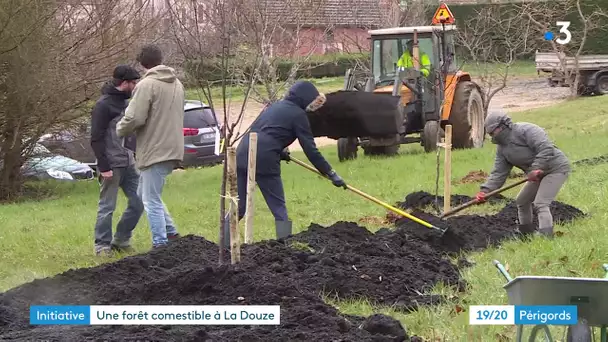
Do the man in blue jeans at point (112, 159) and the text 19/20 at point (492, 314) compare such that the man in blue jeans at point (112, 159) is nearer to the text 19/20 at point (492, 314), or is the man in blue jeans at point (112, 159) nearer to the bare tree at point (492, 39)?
the text 19/20 at point (492, 314)

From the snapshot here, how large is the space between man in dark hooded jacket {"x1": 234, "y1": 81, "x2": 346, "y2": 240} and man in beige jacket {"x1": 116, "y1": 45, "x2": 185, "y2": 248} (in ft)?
2.17

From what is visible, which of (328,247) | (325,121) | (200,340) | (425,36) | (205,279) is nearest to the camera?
(200,340)

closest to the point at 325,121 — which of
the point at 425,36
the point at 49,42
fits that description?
the point at 425,36

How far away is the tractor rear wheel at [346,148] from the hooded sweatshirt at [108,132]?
8874 millimetres

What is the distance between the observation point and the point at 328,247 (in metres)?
7.68

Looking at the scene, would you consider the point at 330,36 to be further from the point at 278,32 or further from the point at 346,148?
the point at 346,148

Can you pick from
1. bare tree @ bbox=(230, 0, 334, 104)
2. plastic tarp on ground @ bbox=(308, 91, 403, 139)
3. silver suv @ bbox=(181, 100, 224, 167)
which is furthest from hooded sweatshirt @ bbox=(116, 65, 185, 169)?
silver suv @ bbox=(181, 100, 224, 167)

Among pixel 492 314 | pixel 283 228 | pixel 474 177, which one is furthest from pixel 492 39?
pixel 492 314

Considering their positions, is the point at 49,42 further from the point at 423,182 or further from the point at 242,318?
the point at 242,318

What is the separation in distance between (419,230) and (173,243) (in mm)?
2435

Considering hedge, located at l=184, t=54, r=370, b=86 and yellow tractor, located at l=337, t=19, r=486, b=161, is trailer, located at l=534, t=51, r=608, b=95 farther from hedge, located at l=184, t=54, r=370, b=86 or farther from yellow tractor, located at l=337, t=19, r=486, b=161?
yellow tractor, located at l=337, t=19, r=486, b=161

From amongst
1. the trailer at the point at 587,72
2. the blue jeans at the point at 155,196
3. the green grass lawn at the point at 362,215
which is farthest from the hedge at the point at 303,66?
the trailer at the point at 587,72
